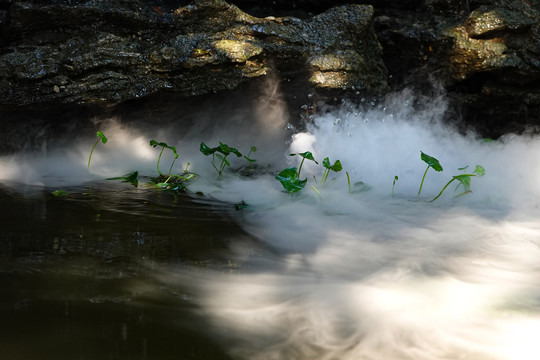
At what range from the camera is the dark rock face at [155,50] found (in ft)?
10.9

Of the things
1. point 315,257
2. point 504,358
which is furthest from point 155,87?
point 504,358

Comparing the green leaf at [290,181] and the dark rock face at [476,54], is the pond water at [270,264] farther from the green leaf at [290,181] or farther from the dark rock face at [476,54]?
the dark rock face at [476,54]

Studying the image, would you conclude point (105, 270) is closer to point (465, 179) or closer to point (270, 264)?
point (270, 264)

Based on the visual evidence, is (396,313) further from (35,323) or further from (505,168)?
(505,168)

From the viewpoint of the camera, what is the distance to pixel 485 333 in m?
1.37

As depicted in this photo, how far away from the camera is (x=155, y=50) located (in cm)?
349

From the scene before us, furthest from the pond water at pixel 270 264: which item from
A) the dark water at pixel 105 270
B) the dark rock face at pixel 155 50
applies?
the dark rock face at pixel 155 50

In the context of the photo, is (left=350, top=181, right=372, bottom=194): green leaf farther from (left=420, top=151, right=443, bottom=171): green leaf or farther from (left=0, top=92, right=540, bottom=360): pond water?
(left=420, top=151, right=443, bottom=171): green leaf

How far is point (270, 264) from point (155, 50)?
91.9 inches

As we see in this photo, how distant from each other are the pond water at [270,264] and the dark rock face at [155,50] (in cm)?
60

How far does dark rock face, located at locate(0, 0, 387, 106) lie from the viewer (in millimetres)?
3332

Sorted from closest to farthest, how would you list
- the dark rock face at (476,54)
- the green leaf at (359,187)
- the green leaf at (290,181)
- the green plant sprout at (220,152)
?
the green leaf at (290,181), the green leaf at (359,187), the green plant sprout at (220,152), the dark rock face at (476,54)

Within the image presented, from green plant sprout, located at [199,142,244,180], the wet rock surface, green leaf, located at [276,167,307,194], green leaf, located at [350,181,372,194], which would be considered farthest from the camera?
the wet rock surface

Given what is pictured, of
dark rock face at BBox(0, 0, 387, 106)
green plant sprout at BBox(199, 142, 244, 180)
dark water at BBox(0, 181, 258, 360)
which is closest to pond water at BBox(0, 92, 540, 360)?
dark water at BBox(0, 181, 258, 360)
